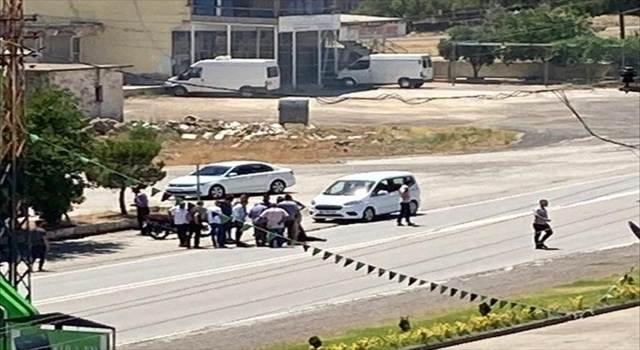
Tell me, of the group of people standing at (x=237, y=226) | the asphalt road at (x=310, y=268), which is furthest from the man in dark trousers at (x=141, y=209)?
the asphalt road at (x=310, y=268)

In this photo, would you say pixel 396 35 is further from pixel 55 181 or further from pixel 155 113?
pixel 55 181

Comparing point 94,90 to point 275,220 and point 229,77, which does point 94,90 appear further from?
point 275,220

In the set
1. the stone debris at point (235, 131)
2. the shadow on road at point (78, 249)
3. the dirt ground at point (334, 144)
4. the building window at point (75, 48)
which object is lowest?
the dirt ground at point (334, 144)

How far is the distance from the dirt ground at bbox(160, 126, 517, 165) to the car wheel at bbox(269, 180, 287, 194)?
8207 millimetres

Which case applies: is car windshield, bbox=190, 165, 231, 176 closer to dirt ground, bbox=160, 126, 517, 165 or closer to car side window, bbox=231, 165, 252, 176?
car side window, bbox=231, 165, 252, 176

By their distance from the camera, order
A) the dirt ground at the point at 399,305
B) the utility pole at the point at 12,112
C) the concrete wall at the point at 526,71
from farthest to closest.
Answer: the concrete wall at the point at 526,71
the dirt ground at the point at 399,305
the utility pole at the point at 12,112

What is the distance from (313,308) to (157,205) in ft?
46.6

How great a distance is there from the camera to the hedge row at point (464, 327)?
25250 mm

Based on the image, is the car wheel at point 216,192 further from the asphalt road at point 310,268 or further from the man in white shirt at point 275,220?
the man in white shirt at point 275,220

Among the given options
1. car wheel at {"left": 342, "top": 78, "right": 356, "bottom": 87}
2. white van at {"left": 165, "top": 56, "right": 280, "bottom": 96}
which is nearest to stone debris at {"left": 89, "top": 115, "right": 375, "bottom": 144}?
white van at {"left": 165, "top": 56, "right": 280, "bottom": 96}

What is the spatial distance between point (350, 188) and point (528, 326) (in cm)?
1482

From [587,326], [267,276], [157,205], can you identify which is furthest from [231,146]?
[587,326]

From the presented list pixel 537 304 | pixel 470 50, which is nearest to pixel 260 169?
pixel 537 304

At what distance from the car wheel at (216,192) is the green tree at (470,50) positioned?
44945 mm
